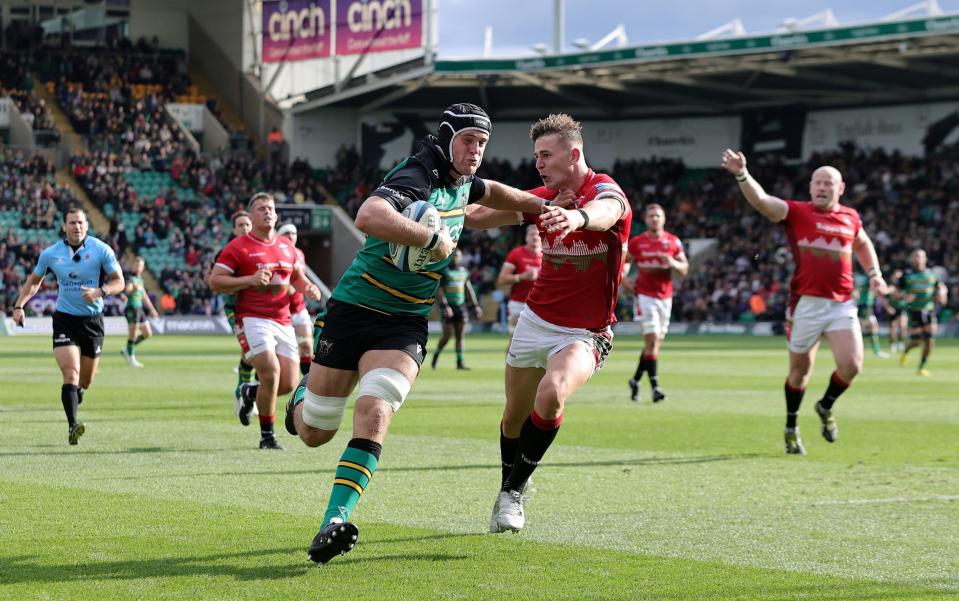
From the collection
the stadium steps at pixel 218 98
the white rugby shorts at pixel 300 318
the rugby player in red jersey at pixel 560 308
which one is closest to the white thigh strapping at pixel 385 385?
the rugby player in red jersey at pixel 560 308

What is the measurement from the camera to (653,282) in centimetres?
1953

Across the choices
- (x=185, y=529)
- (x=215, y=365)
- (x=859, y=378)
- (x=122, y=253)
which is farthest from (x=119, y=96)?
(x=185, y=529)

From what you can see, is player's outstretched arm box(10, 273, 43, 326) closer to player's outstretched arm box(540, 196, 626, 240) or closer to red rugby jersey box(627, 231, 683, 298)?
player's outstretched arm box(540, 196, 626, 240)

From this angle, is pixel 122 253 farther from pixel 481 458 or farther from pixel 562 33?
pixel 481 458

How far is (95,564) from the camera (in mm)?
6934

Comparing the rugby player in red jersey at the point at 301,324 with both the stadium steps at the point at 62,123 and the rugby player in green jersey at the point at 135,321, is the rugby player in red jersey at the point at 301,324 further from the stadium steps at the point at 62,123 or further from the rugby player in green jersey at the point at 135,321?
the stadium steps at the point at 62,123

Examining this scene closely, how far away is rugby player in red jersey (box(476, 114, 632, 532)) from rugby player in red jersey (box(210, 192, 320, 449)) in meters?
4.55

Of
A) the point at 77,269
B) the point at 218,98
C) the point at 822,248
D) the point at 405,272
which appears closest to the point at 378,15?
the point at 218,98

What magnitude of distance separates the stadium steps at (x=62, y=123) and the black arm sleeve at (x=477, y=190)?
49832 mm

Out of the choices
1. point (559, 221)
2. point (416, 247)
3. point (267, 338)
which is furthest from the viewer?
point (267, 338)

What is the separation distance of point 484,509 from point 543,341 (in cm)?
134

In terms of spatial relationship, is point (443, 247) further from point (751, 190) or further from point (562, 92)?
point (562, 92)

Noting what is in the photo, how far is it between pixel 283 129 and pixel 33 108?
11.2 meters

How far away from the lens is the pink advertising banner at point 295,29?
57.4 meters
